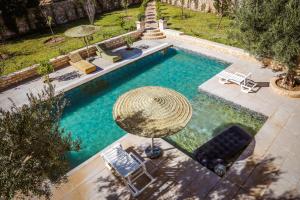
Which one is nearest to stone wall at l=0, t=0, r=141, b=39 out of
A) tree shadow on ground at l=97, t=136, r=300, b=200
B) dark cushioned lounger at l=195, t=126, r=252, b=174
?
tree shadow on ground at l=97, t=136, r=300, b=200

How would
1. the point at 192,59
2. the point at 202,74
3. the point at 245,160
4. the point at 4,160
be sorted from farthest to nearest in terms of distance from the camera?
the point at 192,59 → the point at 202,74 → the point at 245,160 → the point at 4,160

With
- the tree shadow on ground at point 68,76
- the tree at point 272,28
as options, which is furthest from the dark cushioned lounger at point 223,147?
the tree shadow on ground at point 68,76

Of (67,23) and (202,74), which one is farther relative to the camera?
(67,23)

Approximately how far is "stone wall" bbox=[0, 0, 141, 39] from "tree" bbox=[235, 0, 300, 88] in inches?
972

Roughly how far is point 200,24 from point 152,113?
2029 cm

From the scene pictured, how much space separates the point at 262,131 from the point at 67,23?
28.0 meters

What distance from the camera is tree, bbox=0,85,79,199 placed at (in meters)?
5.23

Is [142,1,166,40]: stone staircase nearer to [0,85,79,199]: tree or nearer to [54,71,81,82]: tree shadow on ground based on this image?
[54,71,81,82]: tree shadow on ground

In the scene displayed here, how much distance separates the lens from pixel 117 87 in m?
17.3

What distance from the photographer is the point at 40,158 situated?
5.93m

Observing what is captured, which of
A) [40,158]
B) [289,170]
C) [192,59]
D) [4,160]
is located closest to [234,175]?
[289,170]

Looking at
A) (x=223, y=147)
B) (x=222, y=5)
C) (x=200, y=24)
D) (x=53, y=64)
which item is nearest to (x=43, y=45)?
(x=53, y=64)

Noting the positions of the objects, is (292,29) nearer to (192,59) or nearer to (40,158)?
(192,59)

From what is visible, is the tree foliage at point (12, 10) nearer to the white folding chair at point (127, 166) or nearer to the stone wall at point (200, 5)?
the stone wall at point (200, 5)
